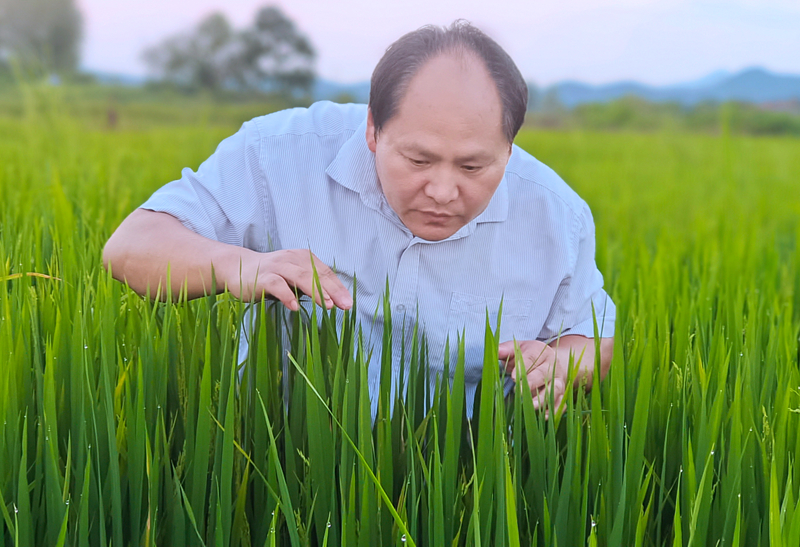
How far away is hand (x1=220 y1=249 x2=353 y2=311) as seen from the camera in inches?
39.4

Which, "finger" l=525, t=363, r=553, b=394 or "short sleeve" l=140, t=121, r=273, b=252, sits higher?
"short sleeve" l=140, t=121, r=273, b=252

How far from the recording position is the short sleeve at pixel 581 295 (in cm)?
149

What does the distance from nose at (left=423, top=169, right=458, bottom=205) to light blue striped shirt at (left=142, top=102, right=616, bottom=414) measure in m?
0.26

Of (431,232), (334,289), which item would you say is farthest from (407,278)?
(334,289)

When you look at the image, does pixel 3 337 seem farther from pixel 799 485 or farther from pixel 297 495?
pixel 799 485

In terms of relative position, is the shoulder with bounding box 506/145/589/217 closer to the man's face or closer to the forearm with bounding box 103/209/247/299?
the man's face

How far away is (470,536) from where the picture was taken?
0.78 m

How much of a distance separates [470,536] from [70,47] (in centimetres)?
3752

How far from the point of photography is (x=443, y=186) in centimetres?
116

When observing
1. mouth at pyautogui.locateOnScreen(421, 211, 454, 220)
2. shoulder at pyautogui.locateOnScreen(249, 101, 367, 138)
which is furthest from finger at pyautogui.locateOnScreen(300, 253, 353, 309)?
shoulder at pyautogui.locateOnScreen(249, 101, 367, 138)

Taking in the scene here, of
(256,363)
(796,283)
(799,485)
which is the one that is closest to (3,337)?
(256,363)

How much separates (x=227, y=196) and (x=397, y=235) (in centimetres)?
33

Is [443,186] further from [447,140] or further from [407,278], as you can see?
[407,278]

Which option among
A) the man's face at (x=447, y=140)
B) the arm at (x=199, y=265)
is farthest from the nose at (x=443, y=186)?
the arm at (x=199, y=265)
